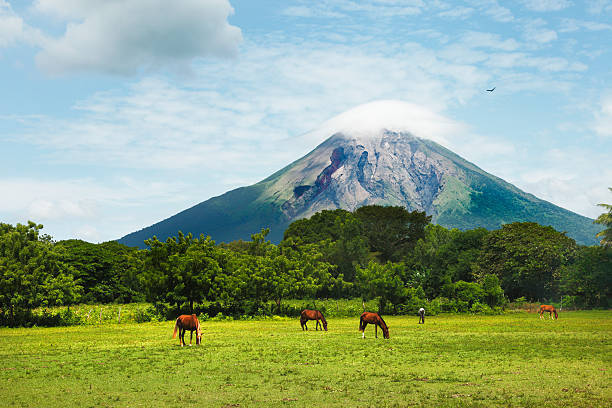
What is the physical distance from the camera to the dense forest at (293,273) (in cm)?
4038

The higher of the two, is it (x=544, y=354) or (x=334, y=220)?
(x=334, y=220)

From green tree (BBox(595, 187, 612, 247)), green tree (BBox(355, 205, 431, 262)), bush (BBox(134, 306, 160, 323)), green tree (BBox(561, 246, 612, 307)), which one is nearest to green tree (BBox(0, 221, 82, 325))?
bush (BBox(134, 306, 160, 323))

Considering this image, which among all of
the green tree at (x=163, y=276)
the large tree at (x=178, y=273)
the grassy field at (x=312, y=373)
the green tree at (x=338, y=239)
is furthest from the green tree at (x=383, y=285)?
the green tree at (x=338, y=239)

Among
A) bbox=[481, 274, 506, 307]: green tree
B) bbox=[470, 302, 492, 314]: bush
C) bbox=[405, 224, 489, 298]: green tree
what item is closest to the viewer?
bbox=[470, 302, 492, 314]: bush

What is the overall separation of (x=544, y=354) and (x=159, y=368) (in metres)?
14.4

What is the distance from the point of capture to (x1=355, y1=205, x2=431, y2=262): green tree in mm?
104875

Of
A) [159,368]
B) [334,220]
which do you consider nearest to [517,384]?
[159,368]

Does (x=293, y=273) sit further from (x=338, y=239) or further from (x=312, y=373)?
(x=338, y=239)

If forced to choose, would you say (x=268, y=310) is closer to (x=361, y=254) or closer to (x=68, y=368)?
(x=68, y=368)

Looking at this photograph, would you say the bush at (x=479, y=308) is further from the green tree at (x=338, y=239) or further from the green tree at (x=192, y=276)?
the green tree at (x=192, y=276)

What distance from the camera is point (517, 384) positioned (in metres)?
14.0

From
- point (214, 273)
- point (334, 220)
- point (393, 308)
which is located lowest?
point (393, 308)

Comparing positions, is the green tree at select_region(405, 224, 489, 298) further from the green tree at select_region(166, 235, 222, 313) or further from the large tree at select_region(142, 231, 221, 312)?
the large tree at select_region(142, 231, 221, 312)

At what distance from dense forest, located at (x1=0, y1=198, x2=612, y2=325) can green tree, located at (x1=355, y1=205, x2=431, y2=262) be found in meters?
13.6
